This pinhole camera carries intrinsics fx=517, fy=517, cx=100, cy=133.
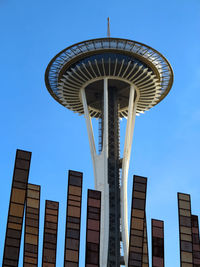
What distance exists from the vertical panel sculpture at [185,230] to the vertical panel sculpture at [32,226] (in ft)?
45.0

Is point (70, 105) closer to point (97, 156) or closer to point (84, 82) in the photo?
point (84, 82)

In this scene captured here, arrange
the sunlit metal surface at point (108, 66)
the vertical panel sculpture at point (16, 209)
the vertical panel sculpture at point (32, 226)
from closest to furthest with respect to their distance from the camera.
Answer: the vertical panel sculpture at point (16, 209) < the vertical panel sculpture at point (32, 226) < the sunlit metal surface at point (108, 66)

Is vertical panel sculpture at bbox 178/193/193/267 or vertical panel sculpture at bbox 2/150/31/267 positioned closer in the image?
vertical panel sculpture at bbox 2/150/31/267

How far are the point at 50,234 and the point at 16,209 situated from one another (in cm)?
409

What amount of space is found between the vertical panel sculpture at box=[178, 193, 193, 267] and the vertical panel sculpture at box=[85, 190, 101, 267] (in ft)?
28.9

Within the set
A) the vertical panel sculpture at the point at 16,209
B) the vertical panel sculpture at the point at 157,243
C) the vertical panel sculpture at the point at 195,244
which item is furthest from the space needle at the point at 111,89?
the vertical panel sculpture at the point at 16,209

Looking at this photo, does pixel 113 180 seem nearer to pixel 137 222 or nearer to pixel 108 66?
pixel 108 66

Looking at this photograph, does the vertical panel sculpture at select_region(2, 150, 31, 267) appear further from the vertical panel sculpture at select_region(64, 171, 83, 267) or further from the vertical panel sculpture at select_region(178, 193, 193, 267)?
the vertical panel sculpture at select_region(178, 193, 193, 267)

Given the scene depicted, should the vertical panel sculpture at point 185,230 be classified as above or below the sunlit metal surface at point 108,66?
below

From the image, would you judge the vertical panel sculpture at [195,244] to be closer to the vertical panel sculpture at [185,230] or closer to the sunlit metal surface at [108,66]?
the vertical panel sculpture at [185,230]

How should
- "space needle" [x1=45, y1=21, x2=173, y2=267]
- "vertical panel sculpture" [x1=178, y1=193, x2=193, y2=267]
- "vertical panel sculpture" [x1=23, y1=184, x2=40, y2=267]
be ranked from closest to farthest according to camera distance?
"vertical panel sculpture" [x1=23, y1=184, x2=40, y2=267] < "vertical panel sculpture" [x1=178, y1=193, x2=193, y2=267] < "space needle" [x1=45, y1=21, x2=173, y2=267]

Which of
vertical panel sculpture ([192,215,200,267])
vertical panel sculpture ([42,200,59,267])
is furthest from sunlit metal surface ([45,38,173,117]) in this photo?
vertical panel sculpture ([42,200,59,267])

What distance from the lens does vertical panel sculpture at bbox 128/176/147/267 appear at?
45.2m

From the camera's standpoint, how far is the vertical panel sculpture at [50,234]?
4347 centimetres
